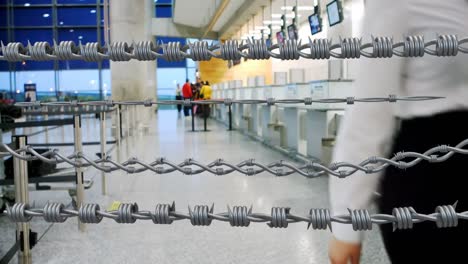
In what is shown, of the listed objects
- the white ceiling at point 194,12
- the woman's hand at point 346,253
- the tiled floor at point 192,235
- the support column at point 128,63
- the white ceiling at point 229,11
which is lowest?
the tiled floor at point 192,235

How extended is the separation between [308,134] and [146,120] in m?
7.42

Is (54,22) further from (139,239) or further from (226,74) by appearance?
(139,239)

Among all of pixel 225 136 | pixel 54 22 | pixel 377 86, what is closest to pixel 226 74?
pixel 54 22

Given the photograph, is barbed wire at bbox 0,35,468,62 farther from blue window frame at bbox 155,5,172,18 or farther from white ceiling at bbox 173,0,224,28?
blue window frame at bbox 155,5,172,18

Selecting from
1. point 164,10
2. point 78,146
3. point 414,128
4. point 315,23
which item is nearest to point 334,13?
point 315,23

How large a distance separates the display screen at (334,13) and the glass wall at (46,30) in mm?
17760

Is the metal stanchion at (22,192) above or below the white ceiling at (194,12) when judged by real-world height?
below

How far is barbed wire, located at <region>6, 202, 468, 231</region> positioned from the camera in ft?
2.30

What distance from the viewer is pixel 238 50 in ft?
2.40

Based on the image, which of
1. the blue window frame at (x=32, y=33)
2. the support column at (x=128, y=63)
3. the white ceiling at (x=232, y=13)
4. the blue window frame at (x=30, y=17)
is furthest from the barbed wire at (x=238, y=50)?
the blue window frame at (x=30, y=17)

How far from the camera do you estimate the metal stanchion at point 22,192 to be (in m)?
2.49

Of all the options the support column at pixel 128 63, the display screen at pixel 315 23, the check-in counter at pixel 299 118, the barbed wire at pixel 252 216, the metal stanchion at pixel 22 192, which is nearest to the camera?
the barbed wire at pixel 252 216

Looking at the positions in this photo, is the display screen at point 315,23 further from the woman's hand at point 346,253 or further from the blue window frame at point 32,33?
the blue window frame at point 32,33

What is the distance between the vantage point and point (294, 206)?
4113mm
